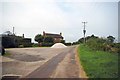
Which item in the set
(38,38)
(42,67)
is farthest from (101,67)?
(38,38)

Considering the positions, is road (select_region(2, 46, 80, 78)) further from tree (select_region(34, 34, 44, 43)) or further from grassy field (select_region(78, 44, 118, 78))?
tree (select_region(34, 34, 44, 43))

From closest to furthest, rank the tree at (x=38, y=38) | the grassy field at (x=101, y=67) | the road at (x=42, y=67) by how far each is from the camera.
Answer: the grassy field at (x=101, y=67) < the road at (x=42, y=67) < the tree at (x=38, y=38)

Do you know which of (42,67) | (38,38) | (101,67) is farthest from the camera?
(38,38)

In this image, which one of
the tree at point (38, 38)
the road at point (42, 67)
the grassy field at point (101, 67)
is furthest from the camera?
the tree at point (38, 38)

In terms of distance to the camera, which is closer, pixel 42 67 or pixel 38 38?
pixel 42 67

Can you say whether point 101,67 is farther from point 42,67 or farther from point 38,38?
point 38,38

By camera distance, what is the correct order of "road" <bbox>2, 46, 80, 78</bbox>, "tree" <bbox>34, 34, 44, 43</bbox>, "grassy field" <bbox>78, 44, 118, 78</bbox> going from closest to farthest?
1. "grassy field" <bbox>78, 44, 118, 78</bbox>
2. "road" <bbox>2, 46, 80, 78</bbox>
3. "tree" <bbox>34, 34, 44, 43</bbox>

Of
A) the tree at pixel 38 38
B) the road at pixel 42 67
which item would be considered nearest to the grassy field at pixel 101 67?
the road at pixel 42 67

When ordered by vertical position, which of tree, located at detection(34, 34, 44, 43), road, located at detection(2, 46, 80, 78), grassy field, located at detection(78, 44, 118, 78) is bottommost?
road, located at detection(2, 46, 80, 78)

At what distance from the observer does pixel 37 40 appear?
102 meters

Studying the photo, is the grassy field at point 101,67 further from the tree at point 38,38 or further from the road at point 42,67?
the tree at point 38,38

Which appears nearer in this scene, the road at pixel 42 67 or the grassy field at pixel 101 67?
the grassy field at pixel 101 67

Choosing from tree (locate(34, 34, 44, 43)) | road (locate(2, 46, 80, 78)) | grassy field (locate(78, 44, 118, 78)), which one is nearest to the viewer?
grassy field (locate(78, 44, 118, 78))

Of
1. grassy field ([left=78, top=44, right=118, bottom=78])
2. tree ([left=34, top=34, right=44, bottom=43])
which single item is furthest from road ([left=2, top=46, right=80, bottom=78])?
tree ([left=34, top=34, right=44, bottom=43])
